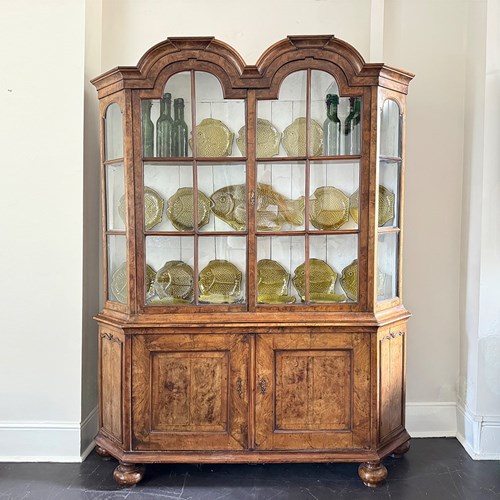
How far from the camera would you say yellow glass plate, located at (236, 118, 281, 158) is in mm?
2594

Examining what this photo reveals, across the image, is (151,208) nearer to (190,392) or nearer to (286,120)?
(286,120)

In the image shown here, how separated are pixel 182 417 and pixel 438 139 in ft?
7.30

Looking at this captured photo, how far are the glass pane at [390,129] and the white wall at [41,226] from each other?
1.66 metres

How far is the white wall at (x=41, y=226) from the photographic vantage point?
2.81 meters

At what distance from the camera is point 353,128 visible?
2592mm

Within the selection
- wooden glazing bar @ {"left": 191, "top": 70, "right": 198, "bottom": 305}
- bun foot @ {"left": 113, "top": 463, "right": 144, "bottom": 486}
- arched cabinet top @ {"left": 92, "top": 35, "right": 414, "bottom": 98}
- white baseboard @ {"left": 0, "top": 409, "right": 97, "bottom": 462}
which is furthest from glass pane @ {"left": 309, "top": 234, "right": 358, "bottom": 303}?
white baseboard @ {"left": 0, "top": 409, "right": 97, "bottom": 462}

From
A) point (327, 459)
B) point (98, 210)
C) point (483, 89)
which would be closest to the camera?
point (327, 459)

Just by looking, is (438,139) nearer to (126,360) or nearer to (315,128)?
(315,128)

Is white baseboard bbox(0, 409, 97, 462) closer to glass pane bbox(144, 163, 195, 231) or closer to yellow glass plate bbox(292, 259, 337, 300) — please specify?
glass pane bbox(144, 163, 195, 231)

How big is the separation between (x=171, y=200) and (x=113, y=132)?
0.49m

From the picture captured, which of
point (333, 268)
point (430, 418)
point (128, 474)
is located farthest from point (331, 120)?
point (128, 474)

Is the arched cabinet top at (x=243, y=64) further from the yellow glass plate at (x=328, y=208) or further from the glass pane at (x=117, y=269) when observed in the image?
the glass pane at (x=117, y=269)

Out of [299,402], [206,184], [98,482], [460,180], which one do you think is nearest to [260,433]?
[299,402]

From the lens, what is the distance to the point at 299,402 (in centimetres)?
258
